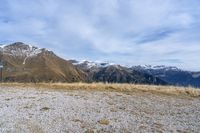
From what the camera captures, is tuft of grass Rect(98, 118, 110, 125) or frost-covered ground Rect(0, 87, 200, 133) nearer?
frost-covered ground Rect(0, 87, 200, 133)

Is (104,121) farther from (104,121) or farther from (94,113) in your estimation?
(94,113)

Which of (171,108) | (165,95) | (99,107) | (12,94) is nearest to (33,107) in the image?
(99,107)

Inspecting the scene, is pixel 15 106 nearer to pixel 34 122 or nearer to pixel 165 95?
pixel 34 122

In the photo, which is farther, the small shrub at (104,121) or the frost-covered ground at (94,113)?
the small shrub at (104,121)

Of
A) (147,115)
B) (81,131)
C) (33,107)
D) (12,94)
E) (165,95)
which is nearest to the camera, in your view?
(81,131)

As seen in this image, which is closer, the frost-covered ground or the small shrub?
the frost-covered ground

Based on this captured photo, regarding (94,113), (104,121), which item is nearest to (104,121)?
(104,121)

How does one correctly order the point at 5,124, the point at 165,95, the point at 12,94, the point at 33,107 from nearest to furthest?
the point at 5,124
the point at 33,107
the point at 12,94
the point at 165,95

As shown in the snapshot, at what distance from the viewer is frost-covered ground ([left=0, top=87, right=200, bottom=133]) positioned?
60.5 ft

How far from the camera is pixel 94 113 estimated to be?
22125mm

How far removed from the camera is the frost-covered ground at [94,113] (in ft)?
60.5

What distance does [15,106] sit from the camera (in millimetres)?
24094

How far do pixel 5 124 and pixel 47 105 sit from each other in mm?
5866

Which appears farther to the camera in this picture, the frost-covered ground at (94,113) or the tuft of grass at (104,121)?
the tuft of grass at (104,121)
